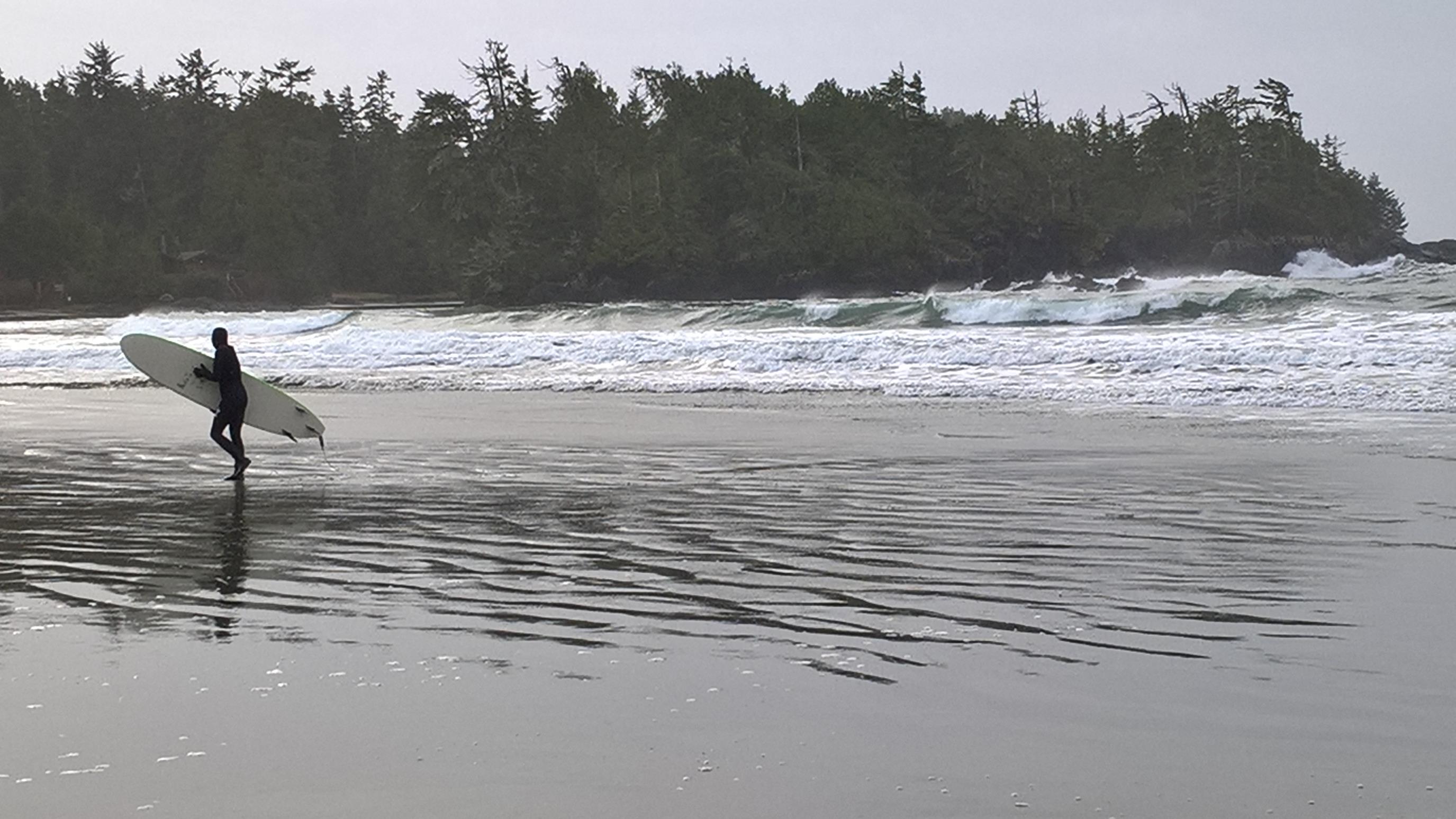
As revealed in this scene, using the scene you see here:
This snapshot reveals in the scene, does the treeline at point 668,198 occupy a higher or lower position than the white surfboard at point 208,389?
higher

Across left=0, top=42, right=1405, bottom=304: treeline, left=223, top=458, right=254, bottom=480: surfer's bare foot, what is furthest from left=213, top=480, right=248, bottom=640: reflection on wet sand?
left=0, top=42, right=1405, bottom=304: treeline

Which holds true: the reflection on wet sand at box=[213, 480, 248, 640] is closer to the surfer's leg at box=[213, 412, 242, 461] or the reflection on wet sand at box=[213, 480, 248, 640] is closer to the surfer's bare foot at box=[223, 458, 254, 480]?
the surfer's bare foot at box=[223, 458, 254, 480]

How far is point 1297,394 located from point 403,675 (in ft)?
43.6

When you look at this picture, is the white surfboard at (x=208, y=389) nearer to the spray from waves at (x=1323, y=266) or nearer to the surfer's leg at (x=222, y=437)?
the surfer's leg at (x=222, y=437)

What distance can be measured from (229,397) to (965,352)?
42.6ft

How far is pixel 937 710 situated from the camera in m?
4.44

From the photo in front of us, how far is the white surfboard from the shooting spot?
13391mm

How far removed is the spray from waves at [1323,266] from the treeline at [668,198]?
1539mm

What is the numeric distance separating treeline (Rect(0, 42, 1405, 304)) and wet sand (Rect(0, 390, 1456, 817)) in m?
60.5

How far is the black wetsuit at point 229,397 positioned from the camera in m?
11.4

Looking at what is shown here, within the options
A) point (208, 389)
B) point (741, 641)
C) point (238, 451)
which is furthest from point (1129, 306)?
point (741, 641)

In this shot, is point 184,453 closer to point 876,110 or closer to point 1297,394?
point 1297,394

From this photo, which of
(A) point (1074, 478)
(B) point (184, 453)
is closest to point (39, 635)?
(A) point (1074, 478)

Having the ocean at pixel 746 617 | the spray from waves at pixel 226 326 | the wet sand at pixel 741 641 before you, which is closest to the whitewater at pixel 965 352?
the spray from waves at pixel 226 326
